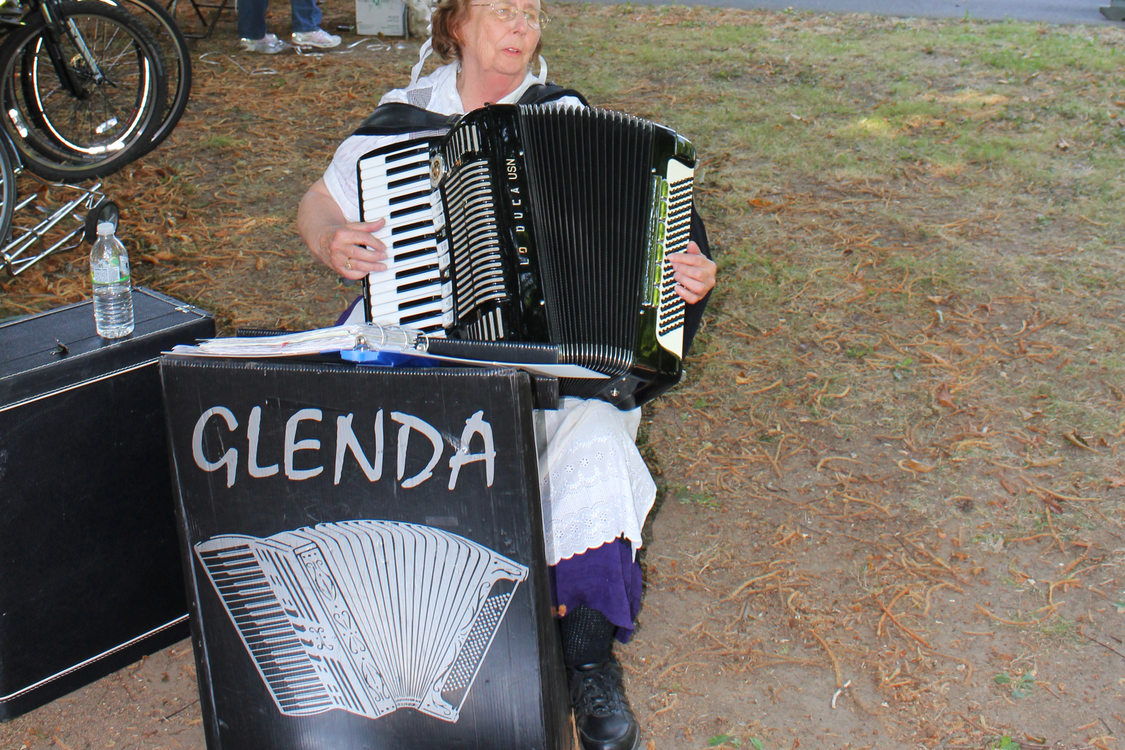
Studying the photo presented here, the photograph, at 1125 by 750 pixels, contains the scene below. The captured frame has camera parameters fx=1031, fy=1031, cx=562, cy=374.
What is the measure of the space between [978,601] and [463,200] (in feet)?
5.46

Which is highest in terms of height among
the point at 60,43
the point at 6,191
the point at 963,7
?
the point at 60,43

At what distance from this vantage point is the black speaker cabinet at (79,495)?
197 centimetres

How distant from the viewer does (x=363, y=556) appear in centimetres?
180

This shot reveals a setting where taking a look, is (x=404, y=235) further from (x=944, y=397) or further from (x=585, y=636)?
(x=944, y=397)

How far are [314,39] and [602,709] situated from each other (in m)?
5.64

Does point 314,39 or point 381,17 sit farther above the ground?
point 381,17

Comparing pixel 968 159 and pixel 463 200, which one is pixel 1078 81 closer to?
pixel 968 159

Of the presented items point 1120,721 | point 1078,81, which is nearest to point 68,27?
point 1120,721

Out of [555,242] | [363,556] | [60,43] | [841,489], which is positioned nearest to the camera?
[363,556]

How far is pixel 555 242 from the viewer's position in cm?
198

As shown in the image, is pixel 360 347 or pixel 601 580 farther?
pixel 601 580

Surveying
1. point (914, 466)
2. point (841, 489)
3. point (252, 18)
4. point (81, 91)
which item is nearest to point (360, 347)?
point (841, 489)

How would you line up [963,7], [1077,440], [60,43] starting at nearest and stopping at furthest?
[1077,440]
[60,43]
[963,7]

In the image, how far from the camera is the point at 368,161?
6.75 ft
